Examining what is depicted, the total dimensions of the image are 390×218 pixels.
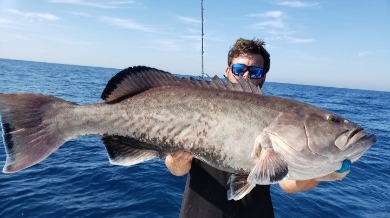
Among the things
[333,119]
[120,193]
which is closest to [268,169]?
[333,119]

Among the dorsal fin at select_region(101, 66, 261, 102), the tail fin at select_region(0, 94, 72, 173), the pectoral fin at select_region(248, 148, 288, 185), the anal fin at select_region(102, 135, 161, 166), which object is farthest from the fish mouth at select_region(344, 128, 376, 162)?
the tail fin at select_region(0, 94, 72, 173)

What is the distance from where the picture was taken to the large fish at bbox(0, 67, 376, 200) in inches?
126

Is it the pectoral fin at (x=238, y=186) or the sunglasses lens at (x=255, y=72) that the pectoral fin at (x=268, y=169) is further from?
the sunglasses lens at (x=255, y=72)

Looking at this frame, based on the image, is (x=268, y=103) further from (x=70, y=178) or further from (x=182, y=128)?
(x=70, y=178)

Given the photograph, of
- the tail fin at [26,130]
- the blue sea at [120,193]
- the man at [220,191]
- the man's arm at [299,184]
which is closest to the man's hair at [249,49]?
the man at [220,191]

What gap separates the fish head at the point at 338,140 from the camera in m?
3.19

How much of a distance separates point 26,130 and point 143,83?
132cm

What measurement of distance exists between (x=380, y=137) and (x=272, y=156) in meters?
25.6

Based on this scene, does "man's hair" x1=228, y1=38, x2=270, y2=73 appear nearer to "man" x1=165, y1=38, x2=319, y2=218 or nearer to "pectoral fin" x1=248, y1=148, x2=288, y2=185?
→ "man" x1=165, y1=38, x2=319, y2=218

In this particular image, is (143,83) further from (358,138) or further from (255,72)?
(358,138)

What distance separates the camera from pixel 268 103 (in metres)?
3.47

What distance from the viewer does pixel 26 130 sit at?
3262 mm

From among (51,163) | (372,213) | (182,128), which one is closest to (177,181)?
(51,163)

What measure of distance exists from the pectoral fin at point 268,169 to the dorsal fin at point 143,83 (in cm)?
81
